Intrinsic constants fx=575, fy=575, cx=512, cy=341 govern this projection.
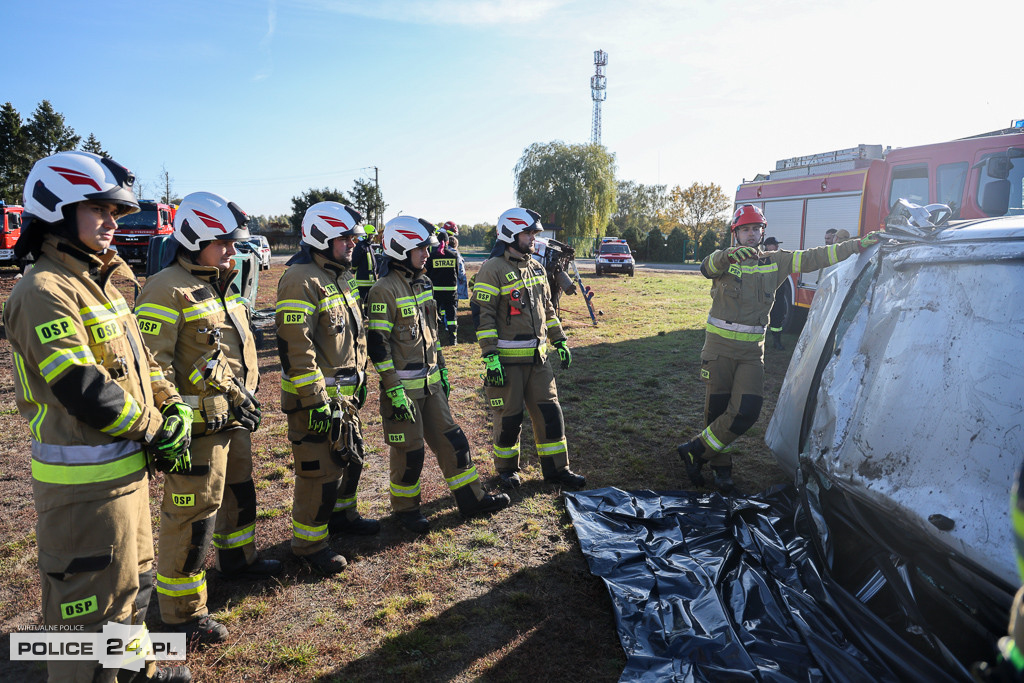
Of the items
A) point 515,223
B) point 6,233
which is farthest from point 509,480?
point 6,233

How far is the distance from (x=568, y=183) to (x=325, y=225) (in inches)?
1309

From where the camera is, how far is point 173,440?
2.33 m

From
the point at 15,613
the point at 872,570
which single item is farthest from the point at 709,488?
the point at 15,613

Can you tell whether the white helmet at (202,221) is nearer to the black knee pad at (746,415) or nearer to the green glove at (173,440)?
the green glove at (173,440)

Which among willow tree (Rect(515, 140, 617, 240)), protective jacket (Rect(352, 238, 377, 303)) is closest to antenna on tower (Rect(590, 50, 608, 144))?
willow tree (Rect(515, 140, 617, 240))

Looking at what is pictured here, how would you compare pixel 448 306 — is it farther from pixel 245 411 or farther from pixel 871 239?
pixel 871 239

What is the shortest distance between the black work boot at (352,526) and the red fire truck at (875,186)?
7714 millimetres

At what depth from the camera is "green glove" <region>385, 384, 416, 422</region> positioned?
12.4ft

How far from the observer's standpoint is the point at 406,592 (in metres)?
3.36

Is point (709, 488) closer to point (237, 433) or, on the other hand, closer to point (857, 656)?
point (857, 656)

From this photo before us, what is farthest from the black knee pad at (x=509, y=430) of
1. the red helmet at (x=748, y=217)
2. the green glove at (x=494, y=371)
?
the red helmet at (x=748, y=217)

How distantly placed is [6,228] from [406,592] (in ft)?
70.3

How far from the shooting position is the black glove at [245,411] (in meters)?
2.94

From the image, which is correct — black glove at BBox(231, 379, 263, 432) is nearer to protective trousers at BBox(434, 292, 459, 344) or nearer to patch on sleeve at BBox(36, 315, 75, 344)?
patch on sleeve at BBox(36, 315, 75, 344)
